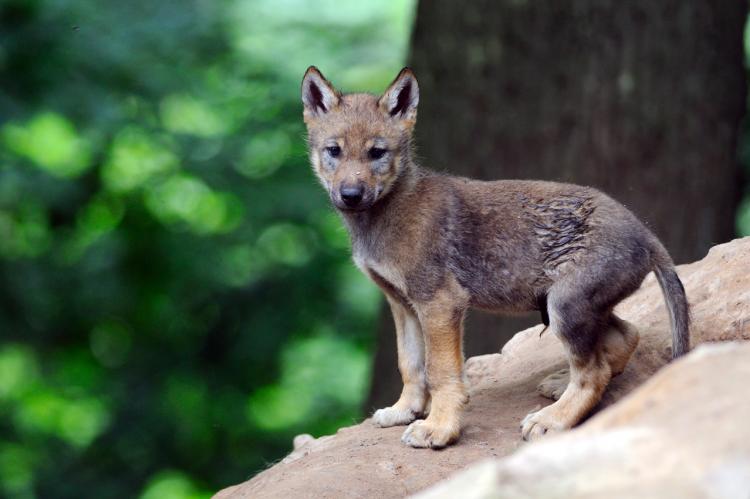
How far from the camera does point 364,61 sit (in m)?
12.6

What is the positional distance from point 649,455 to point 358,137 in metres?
3.64

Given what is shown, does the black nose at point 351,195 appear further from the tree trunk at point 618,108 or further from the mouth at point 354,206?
the tree trunk at point 618,108

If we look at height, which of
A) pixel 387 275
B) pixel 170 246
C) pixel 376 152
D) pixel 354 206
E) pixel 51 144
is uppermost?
pixel 376 152

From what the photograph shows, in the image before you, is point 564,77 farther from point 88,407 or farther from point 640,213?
point 88,407

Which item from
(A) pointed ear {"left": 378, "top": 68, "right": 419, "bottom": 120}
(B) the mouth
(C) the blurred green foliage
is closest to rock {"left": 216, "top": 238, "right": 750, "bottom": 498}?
(B) the mouth

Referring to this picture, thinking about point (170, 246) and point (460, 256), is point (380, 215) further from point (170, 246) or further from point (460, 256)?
point (170, 246)

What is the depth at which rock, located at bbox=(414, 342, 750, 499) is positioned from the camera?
2.81 meters

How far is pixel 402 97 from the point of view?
21.6 feet

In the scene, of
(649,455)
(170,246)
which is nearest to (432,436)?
(649,455)

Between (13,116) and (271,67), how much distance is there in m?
2.70

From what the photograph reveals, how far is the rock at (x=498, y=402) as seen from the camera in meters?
5.48

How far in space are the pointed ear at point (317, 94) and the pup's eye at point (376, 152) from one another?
0.41m

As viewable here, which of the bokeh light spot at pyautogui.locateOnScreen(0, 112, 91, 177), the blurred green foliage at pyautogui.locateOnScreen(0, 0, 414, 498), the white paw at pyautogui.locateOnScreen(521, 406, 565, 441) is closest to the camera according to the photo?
the white paw at pyautogui.locateOnScreen(521, 406, 565, 441)

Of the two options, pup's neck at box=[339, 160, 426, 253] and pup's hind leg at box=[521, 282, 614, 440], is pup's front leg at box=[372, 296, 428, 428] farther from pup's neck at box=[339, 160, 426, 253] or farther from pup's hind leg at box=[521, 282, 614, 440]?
pup's hind leg at box=[521, 282, 614, 440]
